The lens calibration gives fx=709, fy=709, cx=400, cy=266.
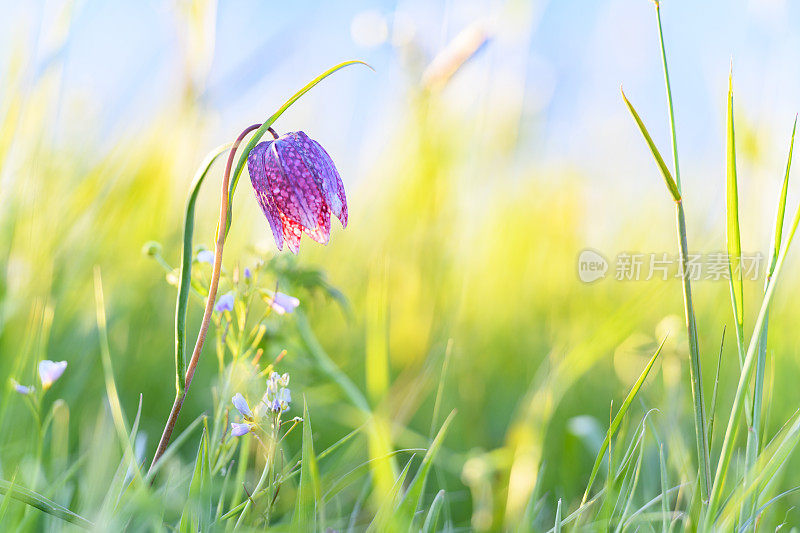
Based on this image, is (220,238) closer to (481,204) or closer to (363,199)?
(481,204)

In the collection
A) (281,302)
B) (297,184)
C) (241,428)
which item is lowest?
(241,428)

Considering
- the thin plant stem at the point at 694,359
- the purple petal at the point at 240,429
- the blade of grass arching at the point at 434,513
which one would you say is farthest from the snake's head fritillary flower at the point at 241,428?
the thin plant stem at the point at 694,359

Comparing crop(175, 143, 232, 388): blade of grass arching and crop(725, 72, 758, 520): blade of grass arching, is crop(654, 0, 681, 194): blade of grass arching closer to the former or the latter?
crop(725, 72, 758, 520): blade of grass arching

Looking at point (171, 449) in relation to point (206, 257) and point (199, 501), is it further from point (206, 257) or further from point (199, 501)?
point (206, 257)

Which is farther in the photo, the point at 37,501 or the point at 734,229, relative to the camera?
the point at 734,229

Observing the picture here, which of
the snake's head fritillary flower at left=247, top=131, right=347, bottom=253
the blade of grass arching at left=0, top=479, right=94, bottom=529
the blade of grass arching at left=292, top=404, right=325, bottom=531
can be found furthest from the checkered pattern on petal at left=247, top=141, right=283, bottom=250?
the blade of grass arching at left=0, top=479, right=94, bottom=529

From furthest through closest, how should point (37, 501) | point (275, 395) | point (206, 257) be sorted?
point (206, 257) < point (275, 395) < point (37, 501)

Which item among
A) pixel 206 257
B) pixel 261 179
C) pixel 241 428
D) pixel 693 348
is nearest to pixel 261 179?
pixel 261 179

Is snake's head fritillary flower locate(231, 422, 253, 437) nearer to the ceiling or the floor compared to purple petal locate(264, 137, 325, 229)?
nearer to the floor
